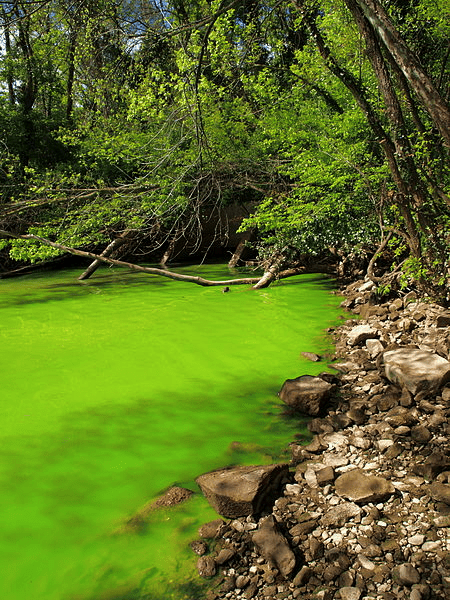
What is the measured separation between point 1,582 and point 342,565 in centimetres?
175

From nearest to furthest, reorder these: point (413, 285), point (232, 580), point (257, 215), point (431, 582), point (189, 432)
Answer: point (431, 582) → point (232, 580) → point (189, 432) → point (413, 285) → point (257, 215)

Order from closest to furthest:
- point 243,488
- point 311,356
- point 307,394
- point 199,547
Result: point 199,547
point 243,488
point 307,394
point 311,356

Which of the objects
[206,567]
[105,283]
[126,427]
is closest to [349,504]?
[206,567]

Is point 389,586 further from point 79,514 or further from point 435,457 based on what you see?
point 79,514

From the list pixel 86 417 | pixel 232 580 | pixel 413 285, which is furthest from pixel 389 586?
pixel 413 285

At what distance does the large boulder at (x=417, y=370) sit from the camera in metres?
3.78

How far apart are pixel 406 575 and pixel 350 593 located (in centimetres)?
28

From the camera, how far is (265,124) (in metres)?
10.0

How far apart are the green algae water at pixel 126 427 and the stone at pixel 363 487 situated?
636 mm

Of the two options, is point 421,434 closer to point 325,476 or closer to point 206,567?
point 325,476

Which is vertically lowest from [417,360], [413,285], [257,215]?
[417,360]

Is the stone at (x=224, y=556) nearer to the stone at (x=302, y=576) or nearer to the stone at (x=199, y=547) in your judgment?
the stone at (x=199, y=547)

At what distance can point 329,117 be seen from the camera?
8.82 meters

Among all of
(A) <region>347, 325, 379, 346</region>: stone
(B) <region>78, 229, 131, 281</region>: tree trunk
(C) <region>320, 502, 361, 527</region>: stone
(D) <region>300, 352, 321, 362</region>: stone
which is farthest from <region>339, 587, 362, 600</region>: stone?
(B) <region>78, 229, 131, 281</region>: tree trunk
